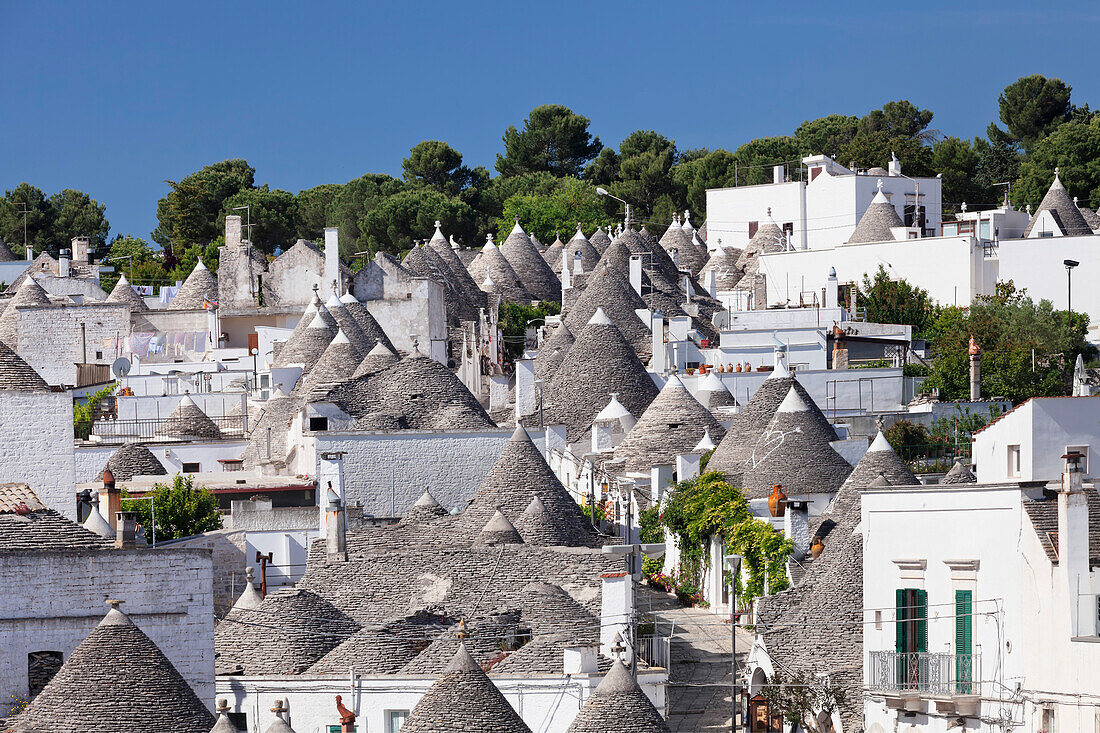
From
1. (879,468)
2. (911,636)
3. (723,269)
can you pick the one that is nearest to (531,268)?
(723,269)

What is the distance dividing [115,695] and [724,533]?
18553mm

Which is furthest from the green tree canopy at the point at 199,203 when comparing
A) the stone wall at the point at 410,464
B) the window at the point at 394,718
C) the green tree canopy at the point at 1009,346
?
the window at the point at 394,718

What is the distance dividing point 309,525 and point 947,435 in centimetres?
1650

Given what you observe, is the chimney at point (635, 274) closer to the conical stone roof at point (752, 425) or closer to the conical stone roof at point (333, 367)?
the conical stone roof at point (333, 367)

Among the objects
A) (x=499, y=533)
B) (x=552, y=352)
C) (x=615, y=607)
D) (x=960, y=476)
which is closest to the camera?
(x=615, y=607)

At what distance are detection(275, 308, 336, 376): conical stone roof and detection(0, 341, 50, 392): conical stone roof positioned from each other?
20.5m

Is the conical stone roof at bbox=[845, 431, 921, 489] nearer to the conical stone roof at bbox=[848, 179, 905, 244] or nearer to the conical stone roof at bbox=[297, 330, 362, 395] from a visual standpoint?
the conical stone roof at bbox=[297, 330, 362, 395]

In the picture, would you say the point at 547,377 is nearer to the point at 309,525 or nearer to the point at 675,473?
the point at 675,473

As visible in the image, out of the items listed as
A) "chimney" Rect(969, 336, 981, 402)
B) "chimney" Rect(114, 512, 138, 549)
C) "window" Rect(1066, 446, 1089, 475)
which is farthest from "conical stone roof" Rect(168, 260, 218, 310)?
"window" Rect(1066, 446, 1089, 475)

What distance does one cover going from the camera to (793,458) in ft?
141

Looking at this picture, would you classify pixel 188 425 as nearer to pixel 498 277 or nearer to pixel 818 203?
pixel 498 277

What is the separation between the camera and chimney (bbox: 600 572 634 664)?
2854cm

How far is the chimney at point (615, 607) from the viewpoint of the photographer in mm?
28538

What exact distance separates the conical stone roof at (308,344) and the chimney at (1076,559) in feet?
110
